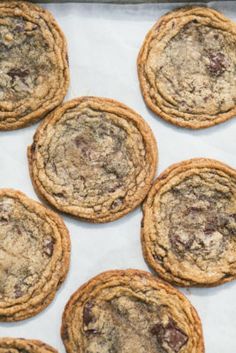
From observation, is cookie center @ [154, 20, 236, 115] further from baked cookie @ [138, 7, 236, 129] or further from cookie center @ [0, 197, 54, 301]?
cookie center @ [0, 197, 54, 301]

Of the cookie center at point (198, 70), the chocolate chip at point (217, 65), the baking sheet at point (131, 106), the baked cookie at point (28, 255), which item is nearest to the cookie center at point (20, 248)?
the baked cookie at point (28, 255)

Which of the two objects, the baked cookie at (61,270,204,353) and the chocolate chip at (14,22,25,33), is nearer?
the baked cookie at (61,270,204,353)

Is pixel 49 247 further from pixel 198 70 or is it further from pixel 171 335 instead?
pixel 198 70

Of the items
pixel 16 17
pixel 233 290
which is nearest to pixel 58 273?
pixel 233 290

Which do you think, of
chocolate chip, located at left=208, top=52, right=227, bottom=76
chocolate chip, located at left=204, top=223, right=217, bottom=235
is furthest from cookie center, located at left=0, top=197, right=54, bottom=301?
chocolate chip, located at left=208, top=52, right=227, bottom=76

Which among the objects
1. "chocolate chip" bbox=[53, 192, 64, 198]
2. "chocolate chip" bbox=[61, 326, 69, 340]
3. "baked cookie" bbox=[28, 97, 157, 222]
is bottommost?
"chocolate chip" bbox=[61, 326, 69, 340]
